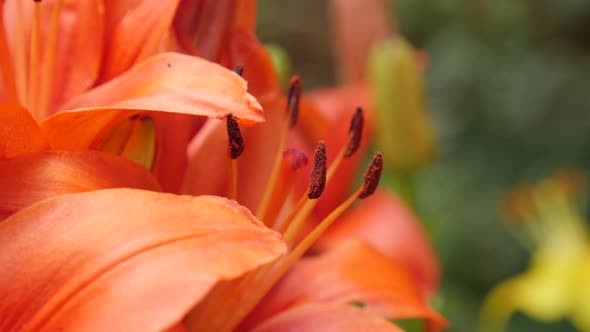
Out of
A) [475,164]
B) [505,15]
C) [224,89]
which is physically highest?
[224,89]

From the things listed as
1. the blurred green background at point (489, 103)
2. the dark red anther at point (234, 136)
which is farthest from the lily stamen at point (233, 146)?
the blurred green background at point (489, 103)

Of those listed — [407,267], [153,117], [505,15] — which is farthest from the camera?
[505,15]

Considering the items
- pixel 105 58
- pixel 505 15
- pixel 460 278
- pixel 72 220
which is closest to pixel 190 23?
pixel 105 58

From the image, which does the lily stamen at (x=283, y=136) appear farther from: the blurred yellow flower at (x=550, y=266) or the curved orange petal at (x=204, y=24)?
the blurred yellow flower at (x=550, y=266)

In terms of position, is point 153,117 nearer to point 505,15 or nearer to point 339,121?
point 339,121

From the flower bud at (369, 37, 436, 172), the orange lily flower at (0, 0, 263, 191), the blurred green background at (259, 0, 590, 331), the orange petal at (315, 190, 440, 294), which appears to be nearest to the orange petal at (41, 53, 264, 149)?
the orange lily flower at (0, 0, 263, 191)

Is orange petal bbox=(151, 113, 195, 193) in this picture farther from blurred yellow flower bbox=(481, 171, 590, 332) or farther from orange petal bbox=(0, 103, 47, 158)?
blurred yellow flower bbox=(481, 171, 590, 332)

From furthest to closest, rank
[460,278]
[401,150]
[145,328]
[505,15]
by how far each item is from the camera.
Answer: [505,15] → [460,278] → [401,150] → [145,328]
